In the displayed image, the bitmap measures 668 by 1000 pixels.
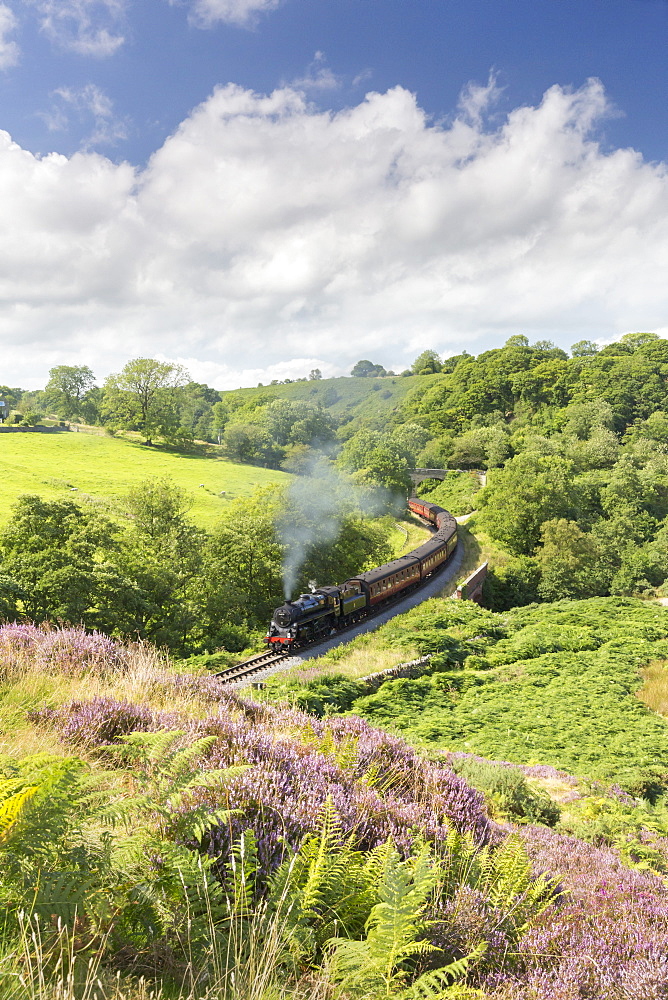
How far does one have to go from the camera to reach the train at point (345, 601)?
19719 millimetres

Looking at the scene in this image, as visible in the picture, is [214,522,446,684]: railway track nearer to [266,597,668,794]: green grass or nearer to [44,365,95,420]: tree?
[266,597,668,794]: green grass

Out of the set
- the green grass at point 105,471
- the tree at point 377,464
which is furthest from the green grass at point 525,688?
the tree at point 377,464

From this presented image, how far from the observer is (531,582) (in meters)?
36.5

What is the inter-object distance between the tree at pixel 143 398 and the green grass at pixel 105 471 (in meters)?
4.22

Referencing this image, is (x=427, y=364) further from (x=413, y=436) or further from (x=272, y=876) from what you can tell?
(x=272, y=876)

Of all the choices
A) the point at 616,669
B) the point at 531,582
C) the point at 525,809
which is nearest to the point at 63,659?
the point at 525,809

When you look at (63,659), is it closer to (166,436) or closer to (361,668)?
(361,668)

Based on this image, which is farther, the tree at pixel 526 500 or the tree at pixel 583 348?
the tree at pixel 583 348

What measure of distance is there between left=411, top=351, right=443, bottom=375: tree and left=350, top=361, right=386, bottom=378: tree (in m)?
17.3

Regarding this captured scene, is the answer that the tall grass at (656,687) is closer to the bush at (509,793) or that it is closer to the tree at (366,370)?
the bush at (509,793)

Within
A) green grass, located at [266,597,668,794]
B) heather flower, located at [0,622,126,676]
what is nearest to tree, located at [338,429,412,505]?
green grass, located at [266,597,668,794]

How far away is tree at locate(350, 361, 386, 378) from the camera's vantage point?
445 feet

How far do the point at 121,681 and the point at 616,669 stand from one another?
15.6 m

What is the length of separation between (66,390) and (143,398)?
53.3ft
